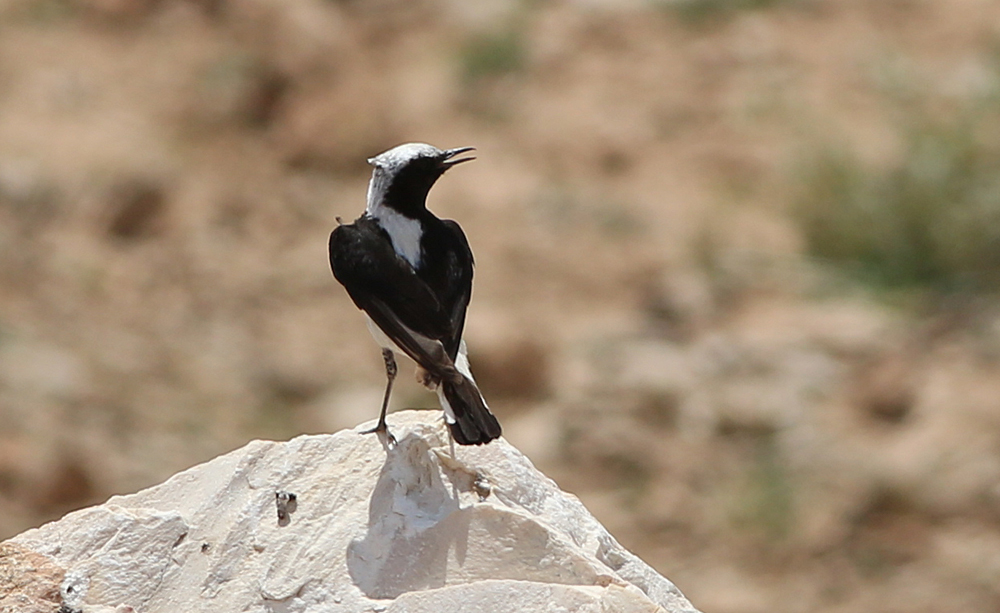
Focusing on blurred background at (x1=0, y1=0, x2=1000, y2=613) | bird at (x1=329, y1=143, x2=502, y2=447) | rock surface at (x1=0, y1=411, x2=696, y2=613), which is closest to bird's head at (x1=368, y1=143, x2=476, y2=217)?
bird at (x1=329, y1=143, x2=502, y2=447)

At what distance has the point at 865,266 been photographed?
38.8 feet

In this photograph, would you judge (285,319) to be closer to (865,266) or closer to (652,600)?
(865,266)

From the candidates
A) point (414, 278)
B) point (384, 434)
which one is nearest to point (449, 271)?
point (414, 278)

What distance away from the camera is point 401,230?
513 centimetres

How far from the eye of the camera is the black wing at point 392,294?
4.72 metres

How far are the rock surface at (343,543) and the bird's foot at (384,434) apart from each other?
22 millimetres

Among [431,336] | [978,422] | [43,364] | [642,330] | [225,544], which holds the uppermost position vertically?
[642,330]

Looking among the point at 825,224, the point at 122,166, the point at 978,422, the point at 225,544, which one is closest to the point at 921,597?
the point at 978,422

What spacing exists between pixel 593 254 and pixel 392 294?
7.35 meters

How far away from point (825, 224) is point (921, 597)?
384 centimetres

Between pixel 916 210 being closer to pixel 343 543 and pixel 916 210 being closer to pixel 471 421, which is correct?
pixel 471 421

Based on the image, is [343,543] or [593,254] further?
[593,254]

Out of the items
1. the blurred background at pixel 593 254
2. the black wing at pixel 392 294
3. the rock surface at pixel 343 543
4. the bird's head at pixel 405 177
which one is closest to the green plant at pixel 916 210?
the blurred background at pixel 593 254

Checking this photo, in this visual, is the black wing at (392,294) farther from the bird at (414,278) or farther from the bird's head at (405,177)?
the bird's head at (405,177)
